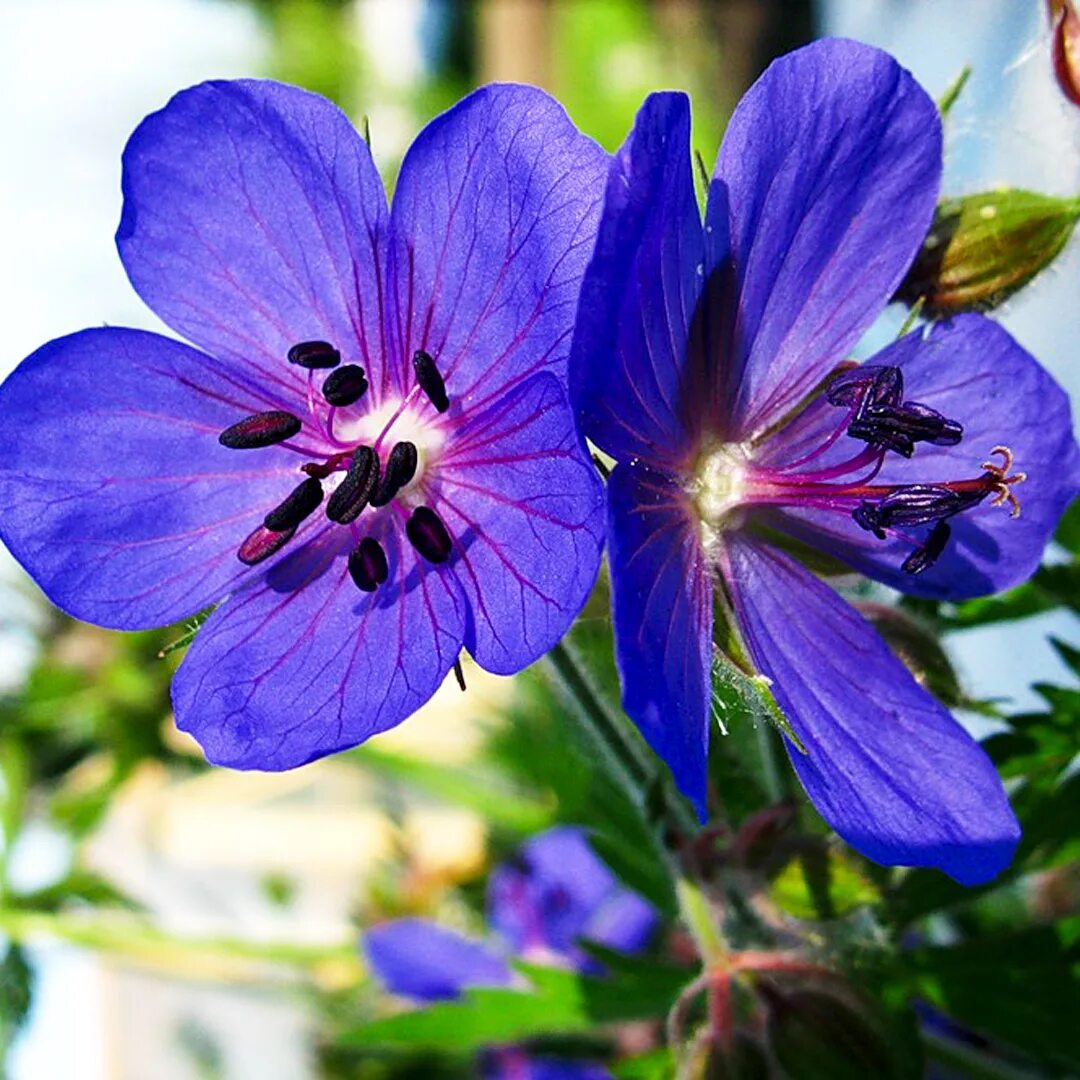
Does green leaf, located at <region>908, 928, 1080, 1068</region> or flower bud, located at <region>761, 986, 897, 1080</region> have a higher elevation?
flower bud, located at <region>761, 986, 897, 1080</region>

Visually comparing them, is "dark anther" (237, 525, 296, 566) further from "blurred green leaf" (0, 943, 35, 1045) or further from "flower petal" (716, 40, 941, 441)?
"blurred green leaf" (0, 943, 35, 1045)

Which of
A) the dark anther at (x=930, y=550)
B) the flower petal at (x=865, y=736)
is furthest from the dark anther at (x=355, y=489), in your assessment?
the dark anther at (x=930, y=550)

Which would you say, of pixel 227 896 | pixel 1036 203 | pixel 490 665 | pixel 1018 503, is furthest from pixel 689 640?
pixel 227 896

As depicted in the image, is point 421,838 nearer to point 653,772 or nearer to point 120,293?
point 120,293

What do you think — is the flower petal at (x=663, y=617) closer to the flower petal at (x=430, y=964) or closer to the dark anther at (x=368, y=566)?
the dark anther at (x=368, y=566)

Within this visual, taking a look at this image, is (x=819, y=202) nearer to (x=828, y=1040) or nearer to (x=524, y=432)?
(x=524, y=432)

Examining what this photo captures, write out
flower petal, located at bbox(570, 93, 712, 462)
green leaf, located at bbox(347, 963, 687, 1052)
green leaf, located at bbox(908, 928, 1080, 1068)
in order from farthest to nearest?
1. green leaf, located at bbox(347, 963, 687, 1052)
2. green leaf, located at bbox(908, 928, 1080, 1068)
3. flower petal, located at bbox(570, 93, 712, 462)

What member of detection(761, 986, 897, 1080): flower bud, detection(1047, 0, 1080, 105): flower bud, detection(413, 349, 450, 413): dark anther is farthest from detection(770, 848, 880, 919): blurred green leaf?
detection(1047, 0, 1080, 105): flower bud

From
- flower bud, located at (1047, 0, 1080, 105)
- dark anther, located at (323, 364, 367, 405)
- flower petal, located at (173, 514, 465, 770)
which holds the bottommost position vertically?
flower petal, located at (173, 514, 465, 770)
